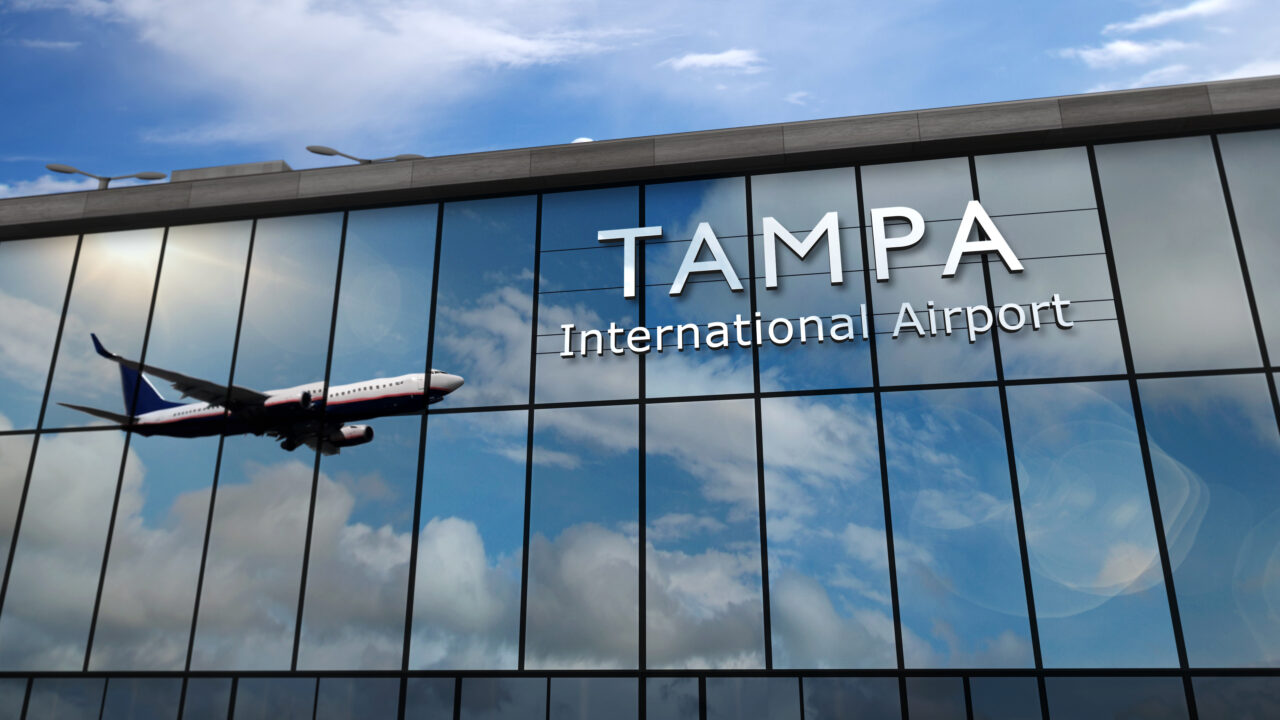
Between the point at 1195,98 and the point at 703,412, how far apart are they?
10.1 m

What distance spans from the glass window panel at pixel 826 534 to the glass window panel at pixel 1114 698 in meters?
2.43

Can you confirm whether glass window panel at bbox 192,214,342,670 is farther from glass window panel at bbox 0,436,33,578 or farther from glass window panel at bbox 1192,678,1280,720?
glass window panel at bbox 1192,678,1280,720

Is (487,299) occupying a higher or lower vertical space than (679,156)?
lower

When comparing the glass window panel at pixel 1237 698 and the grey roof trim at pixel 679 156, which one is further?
the grey roof trim at pixel 679 156

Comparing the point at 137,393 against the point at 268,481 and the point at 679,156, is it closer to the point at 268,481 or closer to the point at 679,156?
the point at 268,481

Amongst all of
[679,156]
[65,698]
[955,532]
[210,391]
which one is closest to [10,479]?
[210,391]

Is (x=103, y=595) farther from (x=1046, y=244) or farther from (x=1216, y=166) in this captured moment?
(x=1216, y=166)

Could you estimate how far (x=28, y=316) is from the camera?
19.7m

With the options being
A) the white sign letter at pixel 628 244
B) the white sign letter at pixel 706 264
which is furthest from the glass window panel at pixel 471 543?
the white sign letter at pixel 706 264

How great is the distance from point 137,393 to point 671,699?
1191cm

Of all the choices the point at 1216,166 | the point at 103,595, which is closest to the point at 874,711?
the point at 1216,166

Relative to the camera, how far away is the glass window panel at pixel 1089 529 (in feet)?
46.1

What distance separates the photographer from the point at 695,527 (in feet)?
51.3

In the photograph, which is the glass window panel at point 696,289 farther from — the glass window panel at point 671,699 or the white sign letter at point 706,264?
the glass window panel at point 671,699
